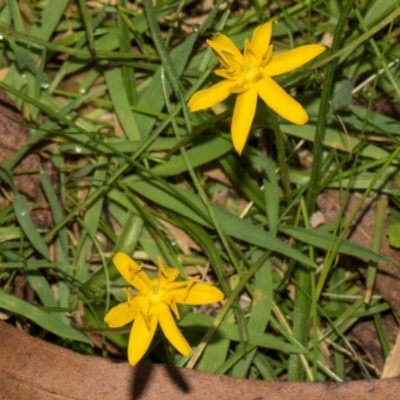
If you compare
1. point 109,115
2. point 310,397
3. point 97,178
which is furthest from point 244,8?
point 310,397

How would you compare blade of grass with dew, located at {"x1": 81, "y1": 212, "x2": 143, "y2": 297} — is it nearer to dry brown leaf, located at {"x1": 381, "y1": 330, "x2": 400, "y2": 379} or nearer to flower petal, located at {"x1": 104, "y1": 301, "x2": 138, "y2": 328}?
flower petal, located at {"x1": 104, "y1": 301, "x2": 138, "y2": 328}

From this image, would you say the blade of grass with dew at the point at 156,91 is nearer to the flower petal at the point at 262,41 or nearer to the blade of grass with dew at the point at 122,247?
the blade of grass with dew at the point at 122,247

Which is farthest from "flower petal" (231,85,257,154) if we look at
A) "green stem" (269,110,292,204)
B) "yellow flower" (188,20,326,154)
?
"green stem" (269,110,292,204)

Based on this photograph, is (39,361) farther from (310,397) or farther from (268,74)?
(268,74)

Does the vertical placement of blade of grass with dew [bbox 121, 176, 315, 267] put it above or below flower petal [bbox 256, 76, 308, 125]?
below

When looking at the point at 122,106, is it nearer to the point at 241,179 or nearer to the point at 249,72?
the point at 241,179
